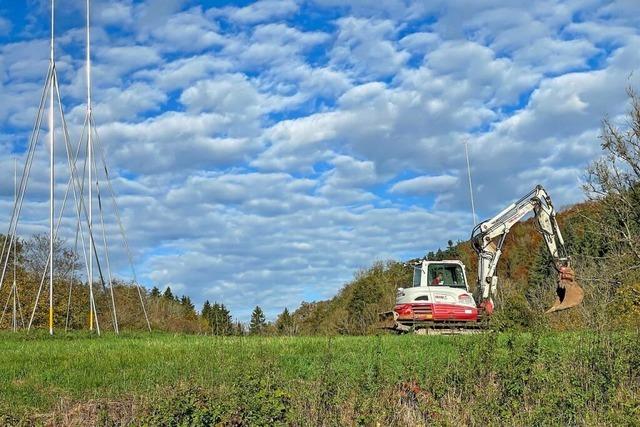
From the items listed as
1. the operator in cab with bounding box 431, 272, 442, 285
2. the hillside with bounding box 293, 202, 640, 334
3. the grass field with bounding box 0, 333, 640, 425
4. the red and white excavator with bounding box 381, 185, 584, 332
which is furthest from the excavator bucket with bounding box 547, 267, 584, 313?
the grass field with bounding box 0, 333, 640, 425

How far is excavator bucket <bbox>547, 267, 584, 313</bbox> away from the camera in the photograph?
21969 mm

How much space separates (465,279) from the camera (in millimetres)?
25625

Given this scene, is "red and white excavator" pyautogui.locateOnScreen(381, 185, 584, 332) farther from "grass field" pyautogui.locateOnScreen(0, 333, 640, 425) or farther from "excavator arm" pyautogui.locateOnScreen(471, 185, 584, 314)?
"grass field" pyautogui.locateOnScreen(0, 333, 640, 425)

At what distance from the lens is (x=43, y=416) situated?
10.0m

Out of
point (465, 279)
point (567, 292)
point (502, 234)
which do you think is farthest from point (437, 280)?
point (567, 292)

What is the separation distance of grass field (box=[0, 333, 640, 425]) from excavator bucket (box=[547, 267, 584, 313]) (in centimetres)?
756

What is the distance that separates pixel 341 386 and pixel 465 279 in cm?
1555

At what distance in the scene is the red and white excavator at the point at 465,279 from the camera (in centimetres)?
2431

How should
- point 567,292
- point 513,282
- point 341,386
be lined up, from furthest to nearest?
1. point 513,282
2. point 567,292
3. point 341,386

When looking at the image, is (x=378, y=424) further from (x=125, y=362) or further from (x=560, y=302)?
(x=560, y=302)

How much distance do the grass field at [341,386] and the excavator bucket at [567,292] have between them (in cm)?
756

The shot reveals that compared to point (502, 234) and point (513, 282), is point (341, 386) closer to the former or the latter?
point (502, 234)

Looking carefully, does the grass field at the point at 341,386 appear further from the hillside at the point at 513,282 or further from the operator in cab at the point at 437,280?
the hillside at the point at 513,282

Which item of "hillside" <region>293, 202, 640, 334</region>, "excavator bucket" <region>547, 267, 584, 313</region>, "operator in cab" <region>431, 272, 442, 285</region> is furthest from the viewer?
"hillside" <region>293, 202, 640, 334</region>
